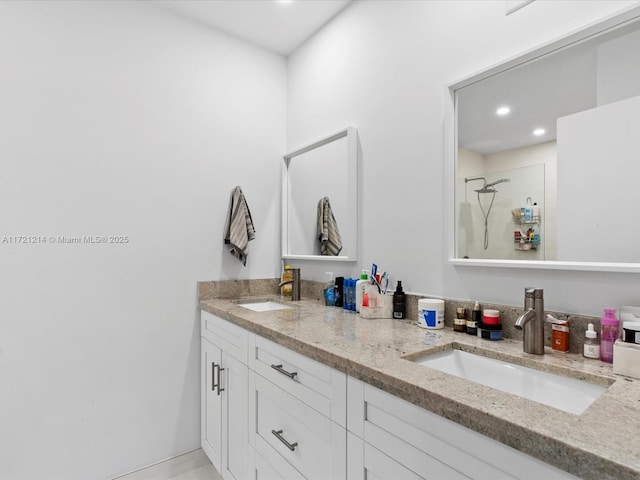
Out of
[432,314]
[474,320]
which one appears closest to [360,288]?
[432,314]

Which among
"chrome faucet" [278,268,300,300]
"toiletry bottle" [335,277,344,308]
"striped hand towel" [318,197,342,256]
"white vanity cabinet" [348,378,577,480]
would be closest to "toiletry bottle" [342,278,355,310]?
"toiletry bottle" [335,277,344,308]

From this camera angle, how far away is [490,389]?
0.77m

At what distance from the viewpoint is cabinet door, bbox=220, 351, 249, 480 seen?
152 cm

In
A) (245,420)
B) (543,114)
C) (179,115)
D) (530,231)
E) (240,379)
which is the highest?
(179,115)

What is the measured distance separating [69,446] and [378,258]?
1747mm

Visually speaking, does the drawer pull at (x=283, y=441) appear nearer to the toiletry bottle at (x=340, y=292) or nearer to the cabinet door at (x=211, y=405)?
the cabinet door at (x=211, y=405)

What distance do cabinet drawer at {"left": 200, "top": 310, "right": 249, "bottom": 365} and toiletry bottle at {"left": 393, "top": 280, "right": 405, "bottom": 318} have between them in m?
0.67

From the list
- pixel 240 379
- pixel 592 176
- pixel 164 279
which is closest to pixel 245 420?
pixel 240 379

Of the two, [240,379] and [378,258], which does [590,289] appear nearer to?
[378,258]

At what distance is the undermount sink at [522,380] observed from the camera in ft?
2.88

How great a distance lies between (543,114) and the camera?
3.77 ft

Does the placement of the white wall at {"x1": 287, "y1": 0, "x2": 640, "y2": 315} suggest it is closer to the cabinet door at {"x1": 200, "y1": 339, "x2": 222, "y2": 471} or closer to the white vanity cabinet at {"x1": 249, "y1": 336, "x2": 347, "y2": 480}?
the white vanity cabinet at {"x1": 249, "y1": 336, "x2": 347, "y2": 480}

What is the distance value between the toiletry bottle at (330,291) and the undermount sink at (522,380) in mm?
853

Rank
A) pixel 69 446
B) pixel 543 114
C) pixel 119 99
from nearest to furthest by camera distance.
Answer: pixel 543 114
pixel 69 446
pixel 119 99
